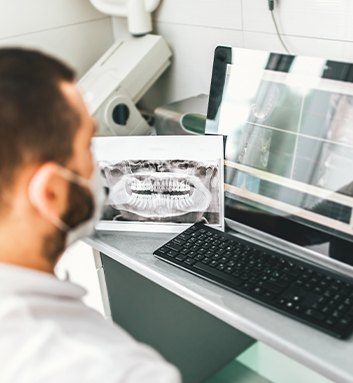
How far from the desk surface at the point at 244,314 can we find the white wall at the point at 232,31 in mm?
619

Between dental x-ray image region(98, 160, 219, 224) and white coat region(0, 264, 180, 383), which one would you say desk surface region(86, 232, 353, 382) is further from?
white coat region(0, 264, 180, 383)

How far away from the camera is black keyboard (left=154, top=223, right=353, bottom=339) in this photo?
0.86 metres

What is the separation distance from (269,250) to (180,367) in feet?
2.53

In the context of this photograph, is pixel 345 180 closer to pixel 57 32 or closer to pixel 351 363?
pixel 351 363

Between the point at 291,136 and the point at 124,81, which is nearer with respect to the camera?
the point at 291,136

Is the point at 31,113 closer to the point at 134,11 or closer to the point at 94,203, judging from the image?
the point at 94,203

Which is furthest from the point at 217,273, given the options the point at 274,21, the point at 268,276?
the point at 274,21

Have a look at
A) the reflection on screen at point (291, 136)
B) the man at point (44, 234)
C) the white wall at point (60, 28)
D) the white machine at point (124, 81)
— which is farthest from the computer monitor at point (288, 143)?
the white wall at point (60, 28)

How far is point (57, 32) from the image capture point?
172 centimetres

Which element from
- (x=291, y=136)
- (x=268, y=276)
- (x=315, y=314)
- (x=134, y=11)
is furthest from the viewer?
(x=134, y=11)

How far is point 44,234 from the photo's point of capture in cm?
66

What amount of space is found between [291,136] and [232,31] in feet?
1.66

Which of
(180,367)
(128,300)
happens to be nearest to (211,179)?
(128,300)

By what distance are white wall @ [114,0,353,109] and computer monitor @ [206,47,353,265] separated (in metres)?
0.23
